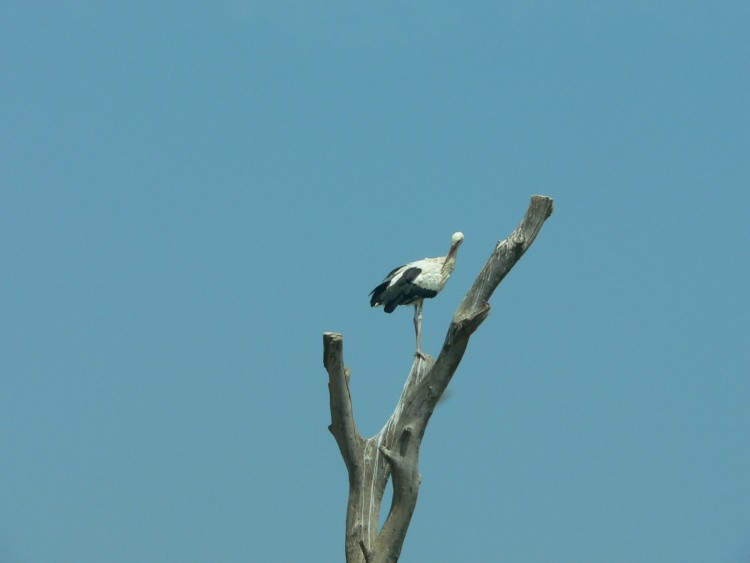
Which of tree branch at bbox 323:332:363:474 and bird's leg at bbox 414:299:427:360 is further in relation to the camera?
bird's leg at bbox 414:299:427:360

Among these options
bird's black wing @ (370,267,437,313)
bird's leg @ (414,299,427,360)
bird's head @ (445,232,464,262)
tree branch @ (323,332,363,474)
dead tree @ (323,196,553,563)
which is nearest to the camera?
tree branch @ (323,332,363,474)

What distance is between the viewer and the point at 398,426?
10.4 metres

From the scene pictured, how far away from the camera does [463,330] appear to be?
9953 millimetres

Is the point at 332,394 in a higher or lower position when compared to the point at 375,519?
higher

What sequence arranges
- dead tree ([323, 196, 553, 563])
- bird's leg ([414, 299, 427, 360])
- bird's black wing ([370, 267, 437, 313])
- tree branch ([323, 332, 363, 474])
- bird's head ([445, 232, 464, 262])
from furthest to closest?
bird's head ([445, 232, 464, 262]) → bird's black wing ([370, 267, 437, 313]) → bird's leg ([414, 299, 427, 360]) → dead tree ([323, 196, 553, 563]) → tree branch ([323, 332, 363, 474])

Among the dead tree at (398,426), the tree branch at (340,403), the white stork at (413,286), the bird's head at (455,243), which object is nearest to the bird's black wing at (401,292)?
the white stork at (413,286)

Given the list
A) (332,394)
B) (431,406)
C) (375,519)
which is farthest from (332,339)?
(375,519)

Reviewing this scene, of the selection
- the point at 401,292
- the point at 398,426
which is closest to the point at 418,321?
the point at 401,292

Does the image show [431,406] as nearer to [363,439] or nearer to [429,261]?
[363,439]

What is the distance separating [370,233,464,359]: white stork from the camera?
11328mm

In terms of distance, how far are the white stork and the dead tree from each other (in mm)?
888

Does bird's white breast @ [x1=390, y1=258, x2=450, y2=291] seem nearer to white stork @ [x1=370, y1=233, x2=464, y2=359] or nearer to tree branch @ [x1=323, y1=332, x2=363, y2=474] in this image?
white stork @ [x1=370, y1=233, x2=464, y2=359]

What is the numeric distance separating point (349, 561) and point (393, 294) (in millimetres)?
2807

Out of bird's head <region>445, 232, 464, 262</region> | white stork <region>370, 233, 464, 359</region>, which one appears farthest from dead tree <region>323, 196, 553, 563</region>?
bird's head <region>445, 232, 464, 262</region>
